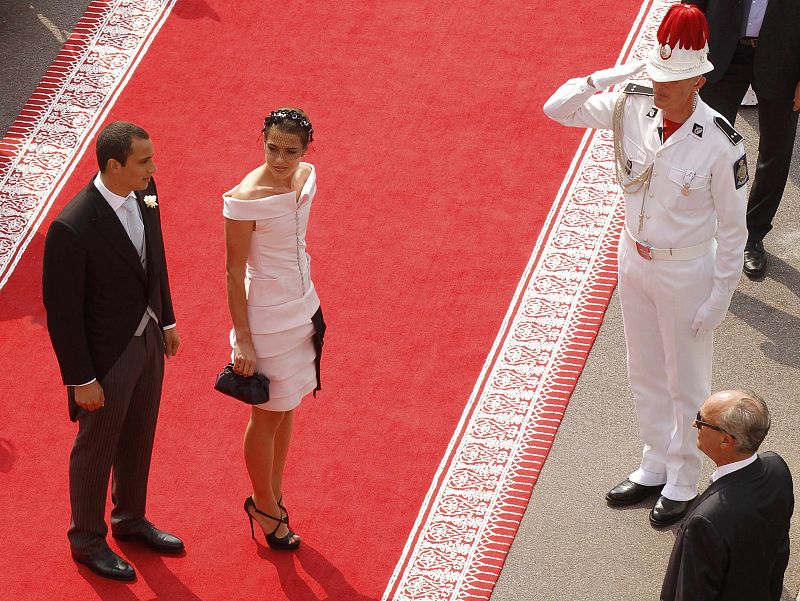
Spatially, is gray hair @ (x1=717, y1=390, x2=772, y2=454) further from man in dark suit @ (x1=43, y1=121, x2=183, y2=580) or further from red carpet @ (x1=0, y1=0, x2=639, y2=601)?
man in dark suit @ (x1=43, y1=121, x2=183, y2=580)

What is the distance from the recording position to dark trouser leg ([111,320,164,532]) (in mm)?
4957

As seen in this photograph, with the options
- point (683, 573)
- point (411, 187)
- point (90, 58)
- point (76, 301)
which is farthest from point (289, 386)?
point (90, 58)

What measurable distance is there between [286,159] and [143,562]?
180 cm

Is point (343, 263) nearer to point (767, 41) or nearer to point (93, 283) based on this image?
point (93, 283)

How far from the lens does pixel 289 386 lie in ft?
15.9

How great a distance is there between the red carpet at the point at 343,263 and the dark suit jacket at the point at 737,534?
124cm

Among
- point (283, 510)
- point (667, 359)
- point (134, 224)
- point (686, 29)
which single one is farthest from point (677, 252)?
point (134, 224)

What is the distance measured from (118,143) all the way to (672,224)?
6.51 feet

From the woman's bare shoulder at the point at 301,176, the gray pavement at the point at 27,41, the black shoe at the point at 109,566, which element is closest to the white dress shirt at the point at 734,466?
the woman's bare shoulder at the point at 301,176

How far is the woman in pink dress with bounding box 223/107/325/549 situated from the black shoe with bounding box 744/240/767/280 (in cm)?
244

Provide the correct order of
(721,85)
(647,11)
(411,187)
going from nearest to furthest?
(721,85), (411,187), (647,11)

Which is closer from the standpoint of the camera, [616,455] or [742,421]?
[742,421]

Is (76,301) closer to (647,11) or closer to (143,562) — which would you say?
(143,562)

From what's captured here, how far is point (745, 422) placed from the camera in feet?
13.1
